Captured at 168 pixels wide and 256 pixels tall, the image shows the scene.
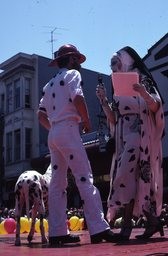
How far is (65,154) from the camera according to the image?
4.73 m

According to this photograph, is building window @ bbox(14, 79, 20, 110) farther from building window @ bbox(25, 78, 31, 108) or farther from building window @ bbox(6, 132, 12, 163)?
building window @ bbox(6, 132, 12, 163)

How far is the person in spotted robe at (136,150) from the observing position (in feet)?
15.7

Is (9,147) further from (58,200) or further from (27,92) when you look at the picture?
(58,200)

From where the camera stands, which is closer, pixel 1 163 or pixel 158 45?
pixel 158 45

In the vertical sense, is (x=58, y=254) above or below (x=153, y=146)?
below

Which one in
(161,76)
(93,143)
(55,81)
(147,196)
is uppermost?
(161,76)

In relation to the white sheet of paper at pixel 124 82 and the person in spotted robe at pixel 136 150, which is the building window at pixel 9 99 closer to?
the person in spotted robe at pixel 136 150

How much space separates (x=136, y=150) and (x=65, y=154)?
739mm

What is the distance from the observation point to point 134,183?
4.84m

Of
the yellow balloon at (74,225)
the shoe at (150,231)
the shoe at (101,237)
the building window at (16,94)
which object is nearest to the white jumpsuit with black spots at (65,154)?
the shoe at (101,237)

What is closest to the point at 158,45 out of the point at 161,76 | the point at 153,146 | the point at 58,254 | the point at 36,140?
the point at 161,76

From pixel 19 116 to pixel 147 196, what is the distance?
26582 millimetres

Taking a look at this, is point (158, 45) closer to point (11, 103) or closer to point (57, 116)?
point (11, 103)

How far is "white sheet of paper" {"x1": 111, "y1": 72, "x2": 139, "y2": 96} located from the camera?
4.65 m
